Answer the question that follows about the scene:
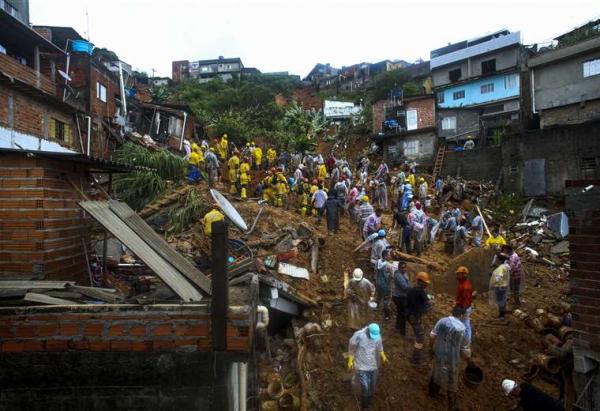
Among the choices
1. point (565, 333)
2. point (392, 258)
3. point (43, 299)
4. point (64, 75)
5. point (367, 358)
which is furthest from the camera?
point (64, 75)

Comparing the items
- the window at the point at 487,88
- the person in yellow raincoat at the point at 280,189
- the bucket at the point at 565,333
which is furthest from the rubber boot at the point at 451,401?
the window at the point at 487,88

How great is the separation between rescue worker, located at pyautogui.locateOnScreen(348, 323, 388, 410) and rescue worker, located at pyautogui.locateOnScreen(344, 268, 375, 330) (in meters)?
2.06

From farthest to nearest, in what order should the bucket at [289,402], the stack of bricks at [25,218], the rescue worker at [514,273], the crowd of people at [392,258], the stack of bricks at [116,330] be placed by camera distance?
the rescue worker at [514,273] < the bucket at [289,402] < the crowd of people at [392,258] < the stack of bricks at [25,218] < the stack of bricks at [116,330]

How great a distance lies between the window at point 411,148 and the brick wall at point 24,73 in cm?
2321

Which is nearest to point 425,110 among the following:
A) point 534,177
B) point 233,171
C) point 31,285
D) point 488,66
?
point 488,66

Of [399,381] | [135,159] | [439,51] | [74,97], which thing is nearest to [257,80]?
[439,51]

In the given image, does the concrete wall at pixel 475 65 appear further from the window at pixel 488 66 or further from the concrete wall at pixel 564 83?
the concrete wall at pixel 564 83

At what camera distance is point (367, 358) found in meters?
6.18

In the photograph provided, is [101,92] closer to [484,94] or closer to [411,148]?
[411,148]

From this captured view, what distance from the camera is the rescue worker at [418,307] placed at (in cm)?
735

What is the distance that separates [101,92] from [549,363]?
21.6 m

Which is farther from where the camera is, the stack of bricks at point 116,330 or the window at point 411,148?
the window at point 411,148

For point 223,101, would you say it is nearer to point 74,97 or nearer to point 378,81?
point 378,81

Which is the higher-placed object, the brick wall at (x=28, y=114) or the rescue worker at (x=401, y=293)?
the brick wall at (x=28, y=114)
